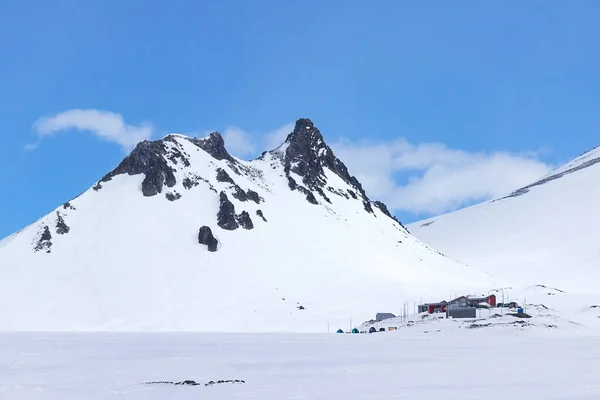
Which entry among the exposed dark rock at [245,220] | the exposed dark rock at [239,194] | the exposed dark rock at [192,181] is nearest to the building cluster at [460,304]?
the exposed dark rock at [245,220]

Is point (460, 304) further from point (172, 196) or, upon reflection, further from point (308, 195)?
point (308, 195)

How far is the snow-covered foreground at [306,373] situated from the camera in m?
23.9

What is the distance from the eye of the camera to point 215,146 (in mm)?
162625

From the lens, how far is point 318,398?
2253 centimetres

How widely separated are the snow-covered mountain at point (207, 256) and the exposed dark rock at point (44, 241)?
0.18 meters

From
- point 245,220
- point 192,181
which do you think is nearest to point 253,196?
point 245,220

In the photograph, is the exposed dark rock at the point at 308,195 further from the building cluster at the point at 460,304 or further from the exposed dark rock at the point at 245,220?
the building cluster at the point at 460,304

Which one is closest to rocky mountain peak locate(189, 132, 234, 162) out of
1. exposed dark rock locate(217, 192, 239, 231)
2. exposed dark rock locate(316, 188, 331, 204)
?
exposed dark rock locate(316, 188, 331, 204)

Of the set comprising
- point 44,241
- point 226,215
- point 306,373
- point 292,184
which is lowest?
point 306,373

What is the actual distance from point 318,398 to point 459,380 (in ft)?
25.6

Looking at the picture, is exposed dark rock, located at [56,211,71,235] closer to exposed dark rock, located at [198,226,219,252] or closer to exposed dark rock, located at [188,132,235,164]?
exposed dark rock, located at [198,226,219,252]

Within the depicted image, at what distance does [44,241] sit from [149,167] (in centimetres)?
2936

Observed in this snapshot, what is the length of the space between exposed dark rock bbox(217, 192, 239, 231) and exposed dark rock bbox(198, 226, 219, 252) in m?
7.44

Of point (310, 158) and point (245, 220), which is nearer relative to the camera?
point (245, 220)
